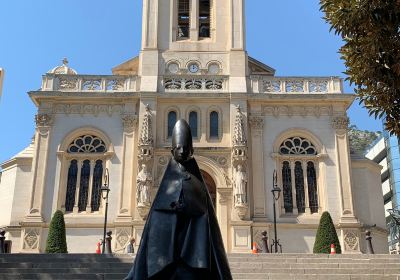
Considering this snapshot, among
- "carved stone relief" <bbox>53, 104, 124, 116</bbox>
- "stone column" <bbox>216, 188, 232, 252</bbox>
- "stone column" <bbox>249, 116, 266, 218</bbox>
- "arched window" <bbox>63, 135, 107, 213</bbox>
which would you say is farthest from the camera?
"carved stone relief" <bbox>53, 104, 124, 116</bbox>

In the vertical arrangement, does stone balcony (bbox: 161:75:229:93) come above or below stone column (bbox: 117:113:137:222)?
Answer: above

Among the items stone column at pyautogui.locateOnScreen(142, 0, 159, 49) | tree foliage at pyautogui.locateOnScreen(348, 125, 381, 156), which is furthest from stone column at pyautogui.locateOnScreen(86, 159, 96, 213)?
tree foliage at pyautogui.locateOnScreen(348, 125, 381, 156)

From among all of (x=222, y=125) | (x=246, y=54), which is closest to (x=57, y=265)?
(x=222, y=125)

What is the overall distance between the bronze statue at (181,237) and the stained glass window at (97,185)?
81.6 ft

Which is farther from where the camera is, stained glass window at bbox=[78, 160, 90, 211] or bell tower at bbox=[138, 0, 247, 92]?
bell tower at bbox=[138, 0, 247, 92]

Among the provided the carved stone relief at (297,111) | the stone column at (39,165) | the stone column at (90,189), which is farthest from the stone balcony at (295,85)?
the stone column at (39,165)

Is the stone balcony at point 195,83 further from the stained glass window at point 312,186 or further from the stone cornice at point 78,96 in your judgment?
the stained glass window at point 312,186

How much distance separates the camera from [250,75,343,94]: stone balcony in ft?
106

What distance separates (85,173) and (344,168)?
49.2 ft

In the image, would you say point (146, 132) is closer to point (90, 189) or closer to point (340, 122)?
point (90, 189)

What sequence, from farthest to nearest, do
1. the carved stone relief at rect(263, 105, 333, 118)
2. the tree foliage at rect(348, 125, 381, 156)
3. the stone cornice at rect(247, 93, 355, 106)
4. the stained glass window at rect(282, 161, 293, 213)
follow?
the tree foliage at rect(348, 125, 381, 156), the carved stone relief at rect(263, 105, 333, 118), the stone cornice at rect(247, 93, 355, 106), the stained glass window at rect(282, 161, 293, 213)

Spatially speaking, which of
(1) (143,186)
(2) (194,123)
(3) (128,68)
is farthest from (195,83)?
(1) (143,186)

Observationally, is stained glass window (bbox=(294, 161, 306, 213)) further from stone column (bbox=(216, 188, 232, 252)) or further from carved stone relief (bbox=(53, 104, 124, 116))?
carved stone relief (bbox=(53, 104, 124, 116))

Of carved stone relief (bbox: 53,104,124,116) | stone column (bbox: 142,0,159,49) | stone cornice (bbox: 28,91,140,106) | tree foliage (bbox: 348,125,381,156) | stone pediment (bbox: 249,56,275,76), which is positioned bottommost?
carved stone relief (bbox: 53,104,124,116)
